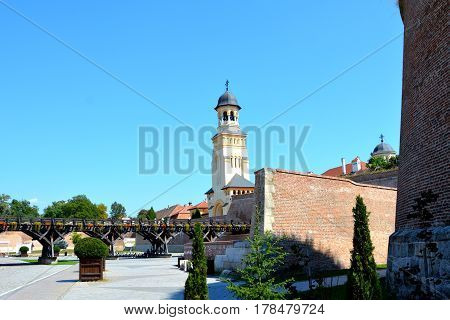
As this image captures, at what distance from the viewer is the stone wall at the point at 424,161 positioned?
745 centimetres

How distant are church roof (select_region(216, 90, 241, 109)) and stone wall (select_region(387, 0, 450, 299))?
62.9 metres

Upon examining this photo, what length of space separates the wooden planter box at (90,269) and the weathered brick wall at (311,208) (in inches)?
272

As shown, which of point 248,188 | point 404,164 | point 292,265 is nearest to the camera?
point 404,164

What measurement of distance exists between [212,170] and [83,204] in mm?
35573

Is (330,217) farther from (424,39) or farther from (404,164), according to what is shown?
(424,39)

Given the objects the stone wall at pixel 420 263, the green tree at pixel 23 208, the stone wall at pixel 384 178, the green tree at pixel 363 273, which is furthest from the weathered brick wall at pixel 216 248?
the green tree at pixel 23 208

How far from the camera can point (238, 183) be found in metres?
64.9

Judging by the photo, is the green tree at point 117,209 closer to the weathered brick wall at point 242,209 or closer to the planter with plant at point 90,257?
the weathered brick wall at point 242,209

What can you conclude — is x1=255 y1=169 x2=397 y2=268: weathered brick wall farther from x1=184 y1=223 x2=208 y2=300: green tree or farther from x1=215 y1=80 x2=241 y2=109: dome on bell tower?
x1=215 y1=80 x2=241 y2=109: dome on bell tower

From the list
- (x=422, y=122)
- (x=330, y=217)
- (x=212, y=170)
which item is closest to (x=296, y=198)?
(x=330, y=217)

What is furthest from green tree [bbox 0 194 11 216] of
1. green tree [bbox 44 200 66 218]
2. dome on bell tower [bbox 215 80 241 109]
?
dome on bell tower [bbox 215 80 241 109]

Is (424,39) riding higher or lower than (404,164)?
higher

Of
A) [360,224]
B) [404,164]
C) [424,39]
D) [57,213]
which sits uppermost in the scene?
[424,39]
